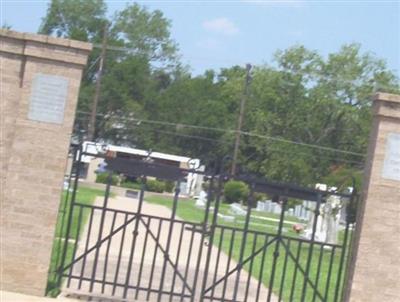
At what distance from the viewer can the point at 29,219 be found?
39.3ft

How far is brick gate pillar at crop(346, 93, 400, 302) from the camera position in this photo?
12.1m

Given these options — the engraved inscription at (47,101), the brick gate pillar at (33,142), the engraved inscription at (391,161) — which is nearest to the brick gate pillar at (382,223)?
the engraved inscription at (391,161)

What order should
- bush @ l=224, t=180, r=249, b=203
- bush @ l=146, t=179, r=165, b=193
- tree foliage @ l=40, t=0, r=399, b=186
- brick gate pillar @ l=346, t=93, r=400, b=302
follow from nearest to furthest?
brick gate pillar @ l=346, t=93, r=400, b=302
bush @ l=224, t=180, r=249, b=203
bush @ l=146, t=179, r=165, b=193
tree foliage @ l=40, t=0, r=399, b=186

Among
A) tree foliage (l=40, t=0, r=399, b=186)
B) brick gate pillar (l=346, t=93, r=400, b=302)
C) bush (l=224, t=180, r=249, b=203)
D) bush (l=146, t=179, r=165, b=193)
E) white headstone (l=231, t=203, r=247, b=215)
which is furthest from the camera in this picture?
tree foliage (l=40, t=0, r=399, b=186)

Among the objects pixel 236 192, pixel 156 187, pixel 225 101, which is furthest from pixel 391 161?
pixel 225 101

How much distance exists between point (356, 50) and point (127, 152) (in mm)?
20212

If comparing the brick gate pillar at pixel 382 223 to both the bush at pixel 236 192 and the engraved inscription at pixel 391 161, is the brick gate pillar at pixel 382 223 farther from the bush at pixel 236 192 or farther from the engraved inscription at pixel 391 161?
the bush at pixel 236 192

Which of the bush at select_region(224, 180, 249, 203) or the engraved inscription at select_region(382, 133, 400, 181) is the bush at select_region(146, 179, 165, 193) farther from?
the engraved inscription at select_region(382, 133, 400, 181)

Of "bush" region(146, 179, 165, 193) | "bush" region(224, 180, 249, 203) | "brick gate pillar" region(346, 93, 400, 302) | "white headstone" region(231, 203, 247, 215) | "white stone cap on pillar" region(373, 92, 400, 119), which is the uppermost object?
"white stone cap on pillar" region(373, 92, 400, 119)

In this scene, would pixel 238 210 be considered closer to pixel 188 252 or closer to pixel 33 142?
pixel 188 252

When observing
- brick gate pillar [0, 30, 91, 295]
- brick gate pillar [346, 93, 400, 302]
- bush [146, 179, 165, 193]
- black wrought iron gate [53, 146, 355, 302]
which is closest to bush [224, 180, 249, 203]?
bush [146, 179, 165, 193]

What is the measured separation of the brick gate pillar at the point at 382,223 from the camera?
1211 cm

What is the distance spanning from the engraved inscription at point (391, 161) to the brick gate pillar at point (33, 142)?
3.77m

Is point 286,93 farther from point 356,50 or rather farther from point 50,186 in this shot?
point 50,186
